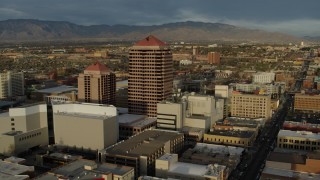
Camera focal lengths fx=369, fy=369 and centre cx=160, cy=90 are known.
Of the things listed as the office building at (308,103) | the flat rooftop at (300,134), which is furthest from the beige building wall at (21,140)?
the office building at (308,103)

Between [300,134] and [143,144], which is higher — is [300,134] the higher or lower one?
the lower one

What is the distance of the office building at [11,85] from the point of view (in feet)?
285

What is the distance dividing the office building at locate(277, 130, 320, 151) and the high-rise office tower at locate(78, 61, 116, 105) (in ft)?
104

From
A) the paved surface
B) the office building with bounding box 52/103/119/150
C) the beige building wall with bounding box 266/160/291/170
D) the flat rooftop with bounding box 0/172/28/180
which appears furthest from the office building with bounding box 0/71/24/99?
the beige building wall with bounding box 266/160/291/170

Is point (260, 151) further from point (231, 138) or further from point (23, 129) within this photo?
point (23, 129)

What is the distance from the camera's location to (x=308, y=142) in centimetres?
5275

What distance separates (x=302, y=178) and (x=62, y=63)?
136m

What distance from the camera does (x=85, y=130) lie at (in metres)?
51.4

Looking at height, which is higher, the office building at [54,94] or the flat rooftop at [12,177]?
the office building at [54,94]

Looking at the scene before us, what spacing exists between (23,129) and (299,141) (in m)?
39.7

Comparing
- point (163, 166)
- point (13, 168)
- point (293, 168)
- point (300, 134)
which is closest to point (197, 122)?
point (300, 134)

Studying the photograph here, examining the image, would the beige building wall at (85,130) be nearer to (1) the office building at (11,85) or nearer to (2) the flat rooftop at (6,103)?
(2) the flat rooftop at (6,103)

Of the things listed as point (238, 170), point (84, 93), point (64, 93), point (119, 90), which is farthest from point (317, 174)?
point (64, 93)

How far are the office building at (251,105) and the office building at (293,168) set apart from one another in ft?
91.9
